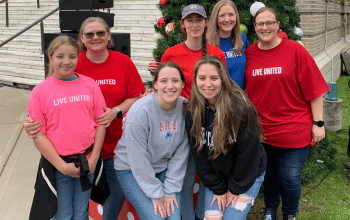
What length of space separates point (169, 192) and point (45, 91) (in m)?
1.08

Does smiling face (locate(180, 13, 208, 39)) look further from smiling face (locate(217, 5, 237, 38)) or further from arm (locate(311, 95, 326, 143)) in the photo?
→ arm (locate(311, 95, 326, 143))

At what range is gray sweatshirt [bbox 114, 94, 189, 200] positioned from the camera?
2.16 meters

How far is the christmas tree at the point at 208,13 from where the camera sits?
3754mm

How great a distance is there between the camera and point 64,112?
201 cm

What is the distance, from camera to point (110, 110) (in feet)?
7.55

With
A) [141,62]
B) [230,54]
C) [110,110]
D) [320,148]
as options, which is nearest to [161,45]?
[230,54]

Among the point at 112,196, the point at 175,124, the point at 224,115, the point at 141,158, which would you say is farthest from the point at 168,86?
the point at 112,196

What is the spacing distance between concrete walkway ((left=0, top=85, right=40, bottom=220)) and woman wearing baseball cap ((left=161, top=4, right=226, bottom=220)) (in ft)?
5.99

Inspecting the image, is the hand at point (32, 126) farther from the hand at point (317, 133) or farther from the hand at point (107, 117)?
the hand at point (317, 133)

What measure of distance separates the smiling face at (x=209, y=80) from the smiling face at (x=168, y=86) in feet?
0.50

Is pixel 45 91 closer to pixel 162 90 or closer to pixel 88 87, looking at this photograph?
pixel 88 87

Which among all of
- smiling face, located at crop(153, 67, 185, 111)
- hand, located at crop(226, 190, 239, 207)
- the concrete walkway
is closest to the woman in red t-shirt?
hand, located at crop(226, 190, 239, 207)

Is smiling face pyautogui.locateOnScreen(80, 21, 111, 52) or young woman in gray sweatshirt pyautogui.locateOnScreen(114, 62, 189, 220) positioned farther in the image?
smiling face pyautogui.locateOnScreen(80, 21, 111, 52)

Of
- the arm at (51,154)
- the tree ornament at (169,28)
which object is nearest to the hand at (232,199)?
the arm at (51,154)
